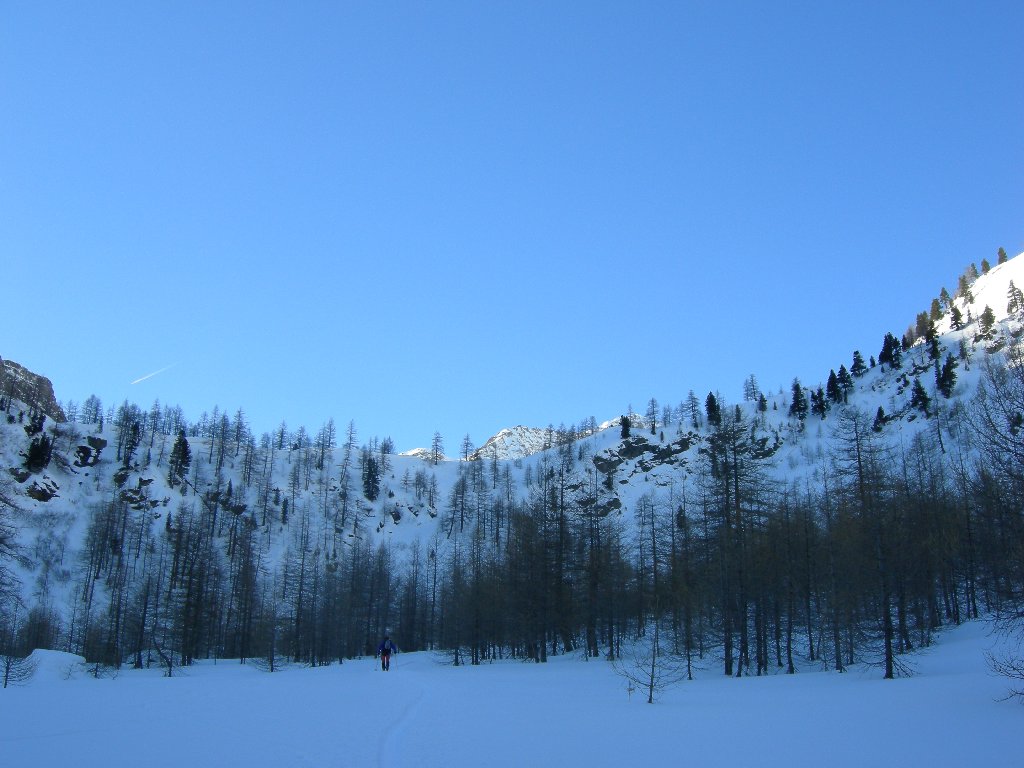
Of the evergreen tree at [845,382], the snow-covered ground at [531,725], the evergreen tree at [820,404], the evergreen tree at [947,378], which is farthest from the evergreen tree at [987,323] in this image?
the snow-covered ground at [531,725]

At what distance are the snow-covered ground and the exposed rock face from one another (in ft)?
403

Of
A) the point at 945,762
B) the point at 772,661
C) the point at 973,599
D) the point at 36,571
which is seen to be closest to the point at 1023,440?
the point at 945,762

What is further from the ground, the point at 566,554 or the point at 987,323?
the point at 987,323

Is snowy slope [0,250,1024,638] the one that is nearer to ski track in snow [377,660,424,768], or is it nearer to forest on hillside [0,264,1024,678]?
forest on hillside [0,264,1024,678]

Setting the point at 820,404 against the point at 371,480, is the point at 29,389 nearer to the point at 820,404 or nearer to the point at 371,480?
the point at 371,480

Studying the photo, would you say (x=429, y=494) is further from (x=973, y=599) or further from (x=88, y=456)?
(x=973, y=599)

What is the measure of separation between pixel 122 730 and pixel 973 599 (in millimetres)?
44986

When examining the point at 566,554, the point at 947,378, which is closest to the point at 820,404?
the point at 947,378

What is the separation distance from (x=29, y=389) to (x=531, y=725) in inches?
5965

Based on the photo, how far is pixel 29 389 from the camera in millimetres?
130375

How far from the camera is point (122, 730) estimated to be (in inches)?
543

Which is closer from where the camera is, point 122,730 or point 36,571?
point 122,730

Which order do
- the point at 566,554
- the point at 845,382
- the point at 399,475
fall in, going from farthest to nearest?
the point at 399,475 → the point at 845,382 → the point at 566,554

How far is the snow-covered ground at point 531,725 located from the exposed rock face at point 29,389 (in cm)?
12277
